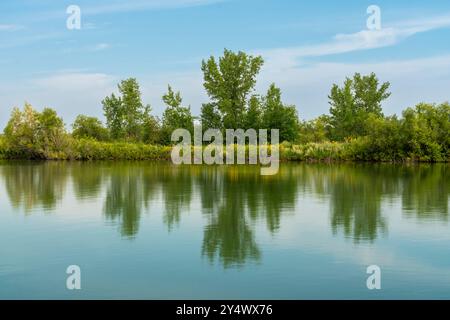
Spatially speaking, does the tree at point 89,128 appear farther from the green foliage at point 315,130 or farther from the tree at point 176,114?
the green foliage at point 315,130

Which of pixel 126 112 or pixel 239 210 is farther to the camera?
pixel 126 112

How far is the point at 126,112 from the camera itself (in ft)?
151

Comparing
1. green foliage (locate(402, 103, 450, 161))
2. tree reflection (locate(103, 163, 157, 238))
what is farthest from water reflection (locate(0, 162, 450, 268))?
green foliage (locate(402, 103, 450, 161))

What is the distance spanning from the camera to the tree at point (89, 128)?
47344mm

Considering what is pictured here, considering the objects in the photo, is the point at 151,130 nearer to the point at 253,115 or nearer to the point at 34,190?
the point at 253,115

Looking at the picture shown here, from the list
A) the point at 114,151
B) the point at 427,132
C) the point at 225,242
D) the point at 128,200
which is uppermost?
the point at 427,132

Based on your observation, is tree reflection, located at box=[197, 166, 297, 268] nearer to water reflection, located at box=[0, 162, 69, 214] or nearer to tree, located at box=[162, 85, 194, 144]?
water reflection, located at box=[0, 162, 69, 214]

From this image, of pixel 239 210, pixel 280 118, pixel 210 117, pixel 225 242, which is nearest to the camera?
pixel 225 242

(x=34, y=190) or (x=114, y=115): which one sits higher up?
(x=114, y=115)

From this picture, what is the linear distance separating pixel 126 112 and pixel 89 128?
13.5 feet

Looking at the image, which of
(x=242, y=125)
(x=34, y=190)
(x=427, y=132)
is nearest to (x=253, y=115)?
(x=242, y=125)
